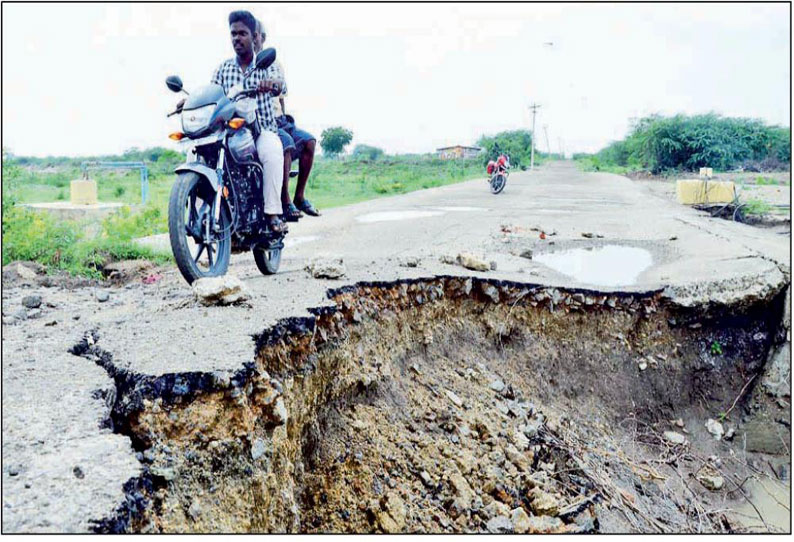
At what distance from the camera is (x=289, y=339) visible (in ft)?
11.8

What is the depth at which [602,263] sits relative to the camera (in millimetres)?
7273

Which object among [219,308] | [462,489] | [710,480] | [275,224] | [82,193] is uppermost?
[82,193]

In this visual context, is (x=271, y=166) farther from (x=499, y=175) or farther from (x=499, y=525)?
(x=499, y=175)

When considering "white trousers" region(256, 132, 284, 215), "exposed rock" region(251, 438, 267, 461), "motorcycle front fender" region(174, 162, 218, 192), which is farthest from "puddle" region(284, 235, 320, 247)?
"exposed rock" region(251, 438, 267, 461)

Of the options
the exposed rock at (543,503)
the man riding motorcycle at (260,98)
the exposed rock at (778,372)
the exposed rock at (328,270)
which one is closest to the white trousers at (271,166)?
the man riding motorcycle at (260,98)

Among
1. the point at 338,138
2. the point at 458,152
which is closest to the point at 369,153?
the point at 458,152

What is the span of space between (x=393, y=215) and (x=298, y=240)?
3.55m

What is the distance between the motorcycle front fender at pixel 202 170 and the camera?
4273 millimetres

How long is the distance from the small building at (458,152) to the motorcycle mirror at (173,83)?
38745 millimetres

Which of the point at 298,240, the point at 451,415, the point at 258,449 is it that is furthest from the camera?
the point at 298,240

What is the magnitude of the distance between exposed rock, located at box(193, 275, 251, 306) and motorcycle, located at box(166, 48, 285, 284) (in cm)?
28

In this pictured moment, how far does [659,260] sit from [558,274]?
168 centimetres

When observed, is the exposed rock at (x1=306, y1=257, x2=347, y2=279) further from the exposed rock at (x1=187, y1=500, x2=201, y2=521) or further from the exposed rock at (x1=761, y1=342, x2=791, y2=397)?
the exposed rock at (x1=761, y1=342, x2=791, y2=397)

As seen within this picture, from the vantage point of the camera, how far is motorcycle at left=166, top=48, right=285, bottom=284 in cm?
425
